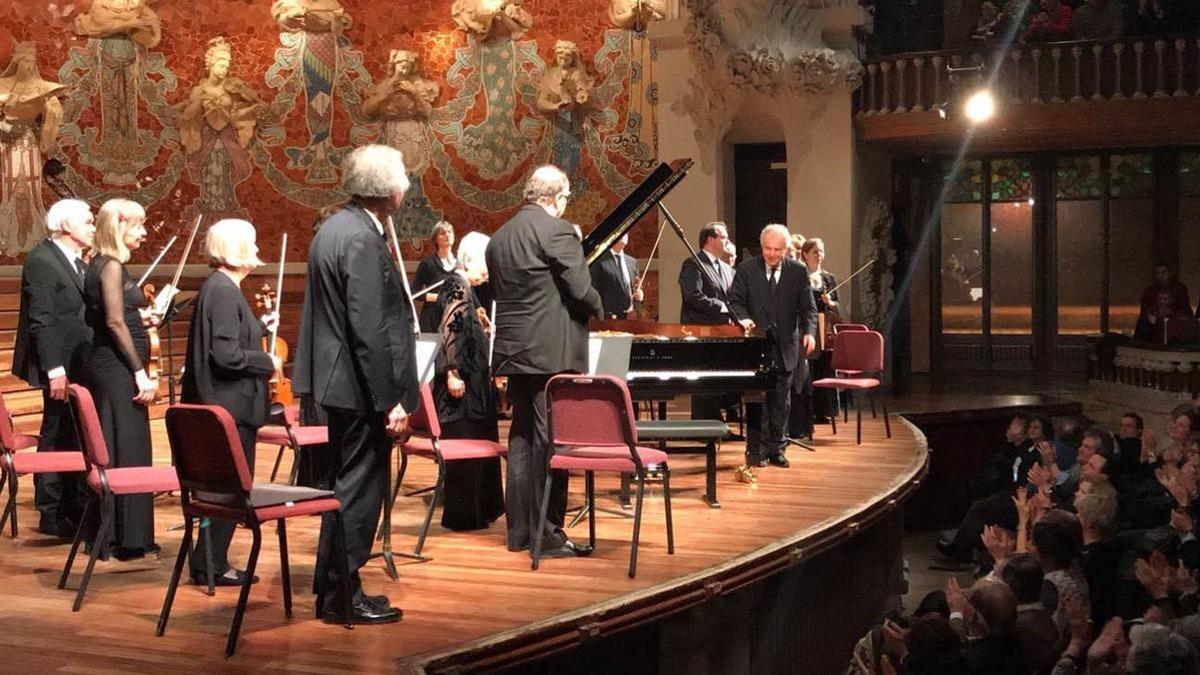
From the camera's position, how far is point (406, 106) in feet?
42.2

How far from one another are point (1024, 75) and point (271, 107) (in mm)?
6551

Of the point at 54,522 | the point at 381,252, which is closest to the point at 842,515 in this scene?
the point at 381,252

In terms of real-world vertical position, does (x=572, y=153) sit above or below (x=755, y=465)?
above

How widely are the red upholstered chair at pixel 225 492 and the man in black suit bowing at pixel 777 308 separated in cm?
395

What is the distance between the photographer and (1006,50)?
12805mm

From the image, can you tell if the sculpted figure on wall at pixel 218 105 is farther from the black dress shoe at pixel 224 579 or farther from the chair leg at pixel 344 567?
the chair leg at pixel 344 567

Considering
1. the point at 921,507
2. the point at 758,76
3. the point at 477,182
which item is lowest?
A: the point at 921,507

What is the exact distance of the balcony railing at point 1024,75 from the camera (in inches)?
495

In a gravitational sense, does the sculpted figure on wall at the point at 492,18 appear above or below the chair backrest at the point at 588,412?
above

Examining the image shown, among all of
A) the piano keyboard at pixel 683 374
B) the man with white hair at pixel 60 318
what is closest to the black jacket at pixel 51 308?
the man with white hair at pixel 60 318

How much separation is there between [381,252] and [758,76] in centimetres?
810

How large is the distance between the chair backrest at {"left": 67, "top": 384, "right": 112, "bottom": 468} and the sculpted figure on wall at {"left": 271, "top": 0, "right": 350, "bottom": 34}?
8510mm

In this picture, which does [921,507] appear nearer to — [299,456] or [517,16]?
[517,16]

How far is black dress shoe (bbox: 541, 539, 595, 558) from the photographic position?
220 inches
